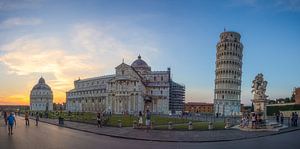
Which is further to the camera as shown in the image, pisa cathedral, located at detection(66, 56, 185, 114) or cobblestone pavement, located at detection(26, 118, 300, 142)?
pisa cathedral, located at detection(66, 56, 185, 114)

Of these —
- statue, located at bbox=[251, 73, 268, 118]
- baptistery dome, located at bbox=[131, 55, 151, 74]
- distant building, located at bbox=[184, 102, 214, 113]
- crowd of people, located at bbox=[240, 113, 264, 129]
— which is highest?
baptistery dome, located at bbox=[131, 55, 151, 74]

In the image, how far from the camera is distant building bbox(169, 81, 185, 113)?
13425cm

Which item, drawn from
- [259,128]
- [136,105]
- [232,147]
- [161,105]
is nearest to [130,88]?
[136,105]

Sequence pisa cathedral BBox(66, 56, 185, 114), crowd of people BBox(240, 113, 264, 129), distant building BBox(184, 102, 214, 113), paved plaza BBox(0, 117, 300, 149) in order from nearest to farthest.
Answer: paved plaza BBox(0, 117, 300, 149) → crowd of people BBox(240, 113, 264, 129) → pisa cathedral BBox(66, 56, 185, 114) → distant building BBox(184, 102, 214, 113)

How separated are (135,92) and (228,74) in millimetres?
32556

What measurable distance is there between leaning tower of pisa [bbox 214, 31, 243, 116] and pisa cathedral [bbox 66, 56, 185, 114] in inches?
747

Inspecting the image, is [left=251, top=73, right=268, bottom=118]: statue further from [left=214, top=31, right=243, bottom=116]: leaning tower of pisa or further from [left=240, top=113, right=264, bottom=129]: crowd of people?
[left=214, top=31, right=243, bottom=116]: leaning tower of pisa

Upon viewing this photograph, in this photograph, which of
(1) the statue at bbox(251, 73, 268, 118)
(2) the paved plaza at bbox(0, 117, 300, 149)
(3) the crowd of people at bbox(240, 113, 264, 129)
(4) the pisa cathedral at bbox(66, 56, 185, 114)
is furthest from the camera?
(4) the pisa cathedral at bbox(66, 56, 185, 114)

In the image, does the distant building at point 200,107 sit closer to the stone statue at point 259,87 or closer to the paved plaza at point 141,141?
the stone statue at point 259,87

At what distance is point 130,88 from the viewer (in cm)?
12000

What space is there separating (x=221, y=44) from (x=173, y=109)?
1277 inches

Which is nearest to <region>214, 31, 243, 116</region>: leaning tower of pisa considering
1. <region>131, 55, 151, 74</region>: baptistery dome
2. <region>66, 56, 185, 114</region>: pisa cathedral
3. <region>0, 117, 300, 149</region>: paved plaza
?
<region>66, 56, 185, 114</region>: pisa cathedral

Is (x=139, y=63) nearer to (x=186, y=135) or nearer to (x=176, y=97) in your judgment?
(x=176, y=97)

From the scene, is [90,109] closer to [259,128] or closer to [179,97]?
[179,97]
